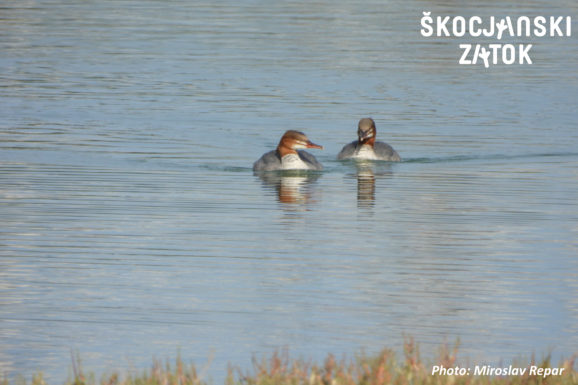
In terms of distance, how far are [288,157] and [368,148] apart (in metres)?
2.03

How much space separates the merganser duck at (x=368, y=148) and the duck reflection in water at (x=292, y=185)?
1186mm

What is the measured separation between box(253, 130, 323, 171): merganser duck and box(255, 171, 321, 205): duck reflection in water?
113 millimetres

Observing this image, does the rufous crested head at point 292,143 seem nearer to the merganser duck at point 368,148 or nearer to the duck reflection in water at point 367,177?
A: the duck reflection in water at point 367,177

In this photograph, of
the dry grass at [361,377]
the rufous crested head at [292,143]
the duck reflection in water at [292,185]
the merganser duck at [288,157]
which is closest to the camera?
the dry grass at [361,377]

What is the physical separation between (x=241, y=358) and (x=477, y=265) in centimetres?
502

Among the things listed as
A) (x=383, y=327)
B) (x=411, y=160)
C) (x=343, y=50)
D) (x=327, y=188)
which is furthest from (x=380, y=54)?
(x=383, y=327)

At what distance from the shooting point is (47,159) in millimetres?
25016

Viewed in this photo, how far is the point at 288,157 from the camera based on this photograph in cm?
2444

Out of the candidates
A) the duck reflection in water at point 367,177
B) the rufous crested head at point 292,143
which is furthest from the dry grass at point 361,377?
the rufous crested head at point 292,143

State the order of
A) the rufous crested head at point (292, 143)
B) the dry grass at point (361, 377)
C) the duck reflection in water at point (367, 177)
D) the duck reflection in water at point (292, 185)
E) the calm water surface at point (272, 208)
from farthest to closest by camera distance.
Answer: the rufous crested head at point (292, 143) < the duck reflection in water at point (292, 185) < the duck reflection in water at point (367, 177) < the calm water surface at point (272, 208) < the dry grass at point (361, 377)

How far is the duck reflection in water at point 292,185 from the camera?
2138 centimetres

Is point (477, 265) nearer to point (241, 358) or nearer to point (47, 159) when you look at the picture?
point (241, 358)

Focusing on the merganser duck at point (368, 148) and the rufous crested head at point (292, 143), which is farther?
the merganser duck at point (368, 148)

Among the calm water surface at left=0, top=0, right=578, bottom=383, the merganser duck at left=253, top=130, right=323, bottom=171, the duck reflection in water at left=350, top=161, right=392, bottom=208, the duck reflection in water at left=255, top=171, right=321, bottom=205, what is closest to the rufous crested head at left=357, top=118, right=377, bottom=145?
the duck reflection in water at left=350, top=161, right=392, bottom=208
